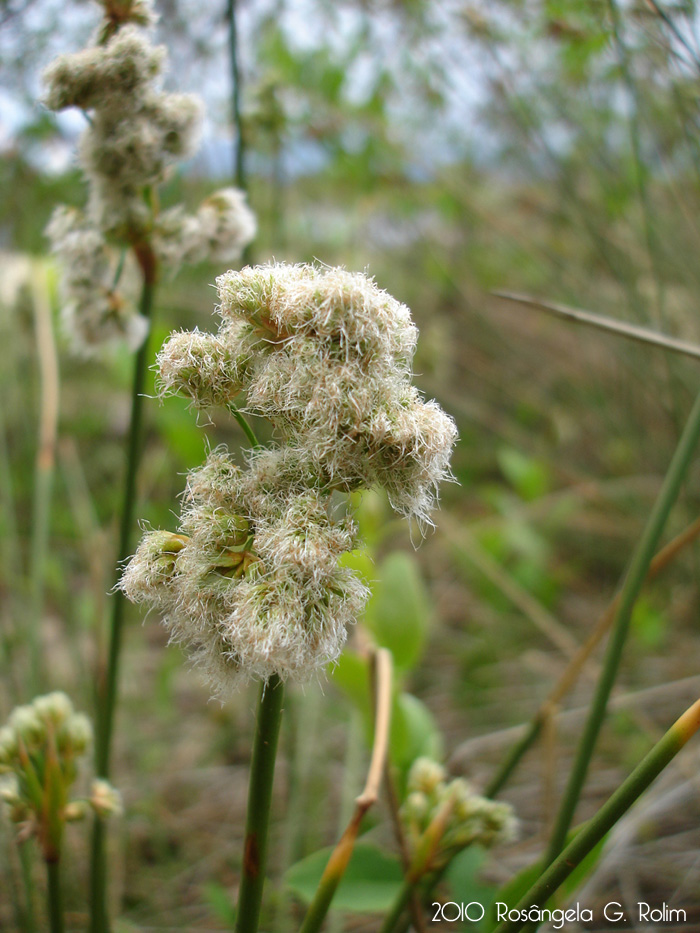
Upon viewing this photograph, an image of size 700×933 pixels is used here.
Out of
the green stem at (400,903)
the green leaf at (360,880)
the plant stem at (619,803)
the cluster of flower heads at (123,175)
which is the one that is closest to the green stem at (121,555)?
the cluster of flower heads at (123,175)

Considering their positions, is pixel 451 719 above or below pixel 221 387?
below

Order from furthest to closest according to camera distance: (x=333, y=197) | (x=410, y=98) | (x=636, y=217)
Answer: (x=333, y=197) < (x=410, y=98) < (x=636, y=217)

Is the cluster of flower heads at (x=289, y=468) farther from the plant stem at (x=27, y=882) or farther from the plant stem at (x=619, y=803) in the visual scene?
the plant stem at (x=27, y=882)

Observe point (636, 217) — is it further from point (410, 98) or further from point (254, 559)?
point (254, 559)

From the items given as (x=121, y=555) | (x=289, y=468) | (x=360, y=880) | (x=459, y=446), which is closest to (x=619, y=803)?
(x=289, y=468)

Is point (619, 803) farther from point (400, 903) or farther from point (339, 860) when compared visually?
point (400, 903)

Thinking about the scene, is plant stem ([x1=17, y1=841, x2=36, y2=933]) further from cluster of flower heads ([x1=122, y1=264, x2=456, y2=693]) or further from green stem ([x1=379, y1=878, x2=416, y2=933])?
cluster of flower heads ([x1=122, y1=264, x2=456, y2=693])

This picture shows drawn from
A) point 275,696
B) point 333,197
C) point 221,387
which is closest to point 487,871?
point 275,696

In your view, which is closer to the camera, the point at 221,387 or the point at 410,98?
the point at 221,387
